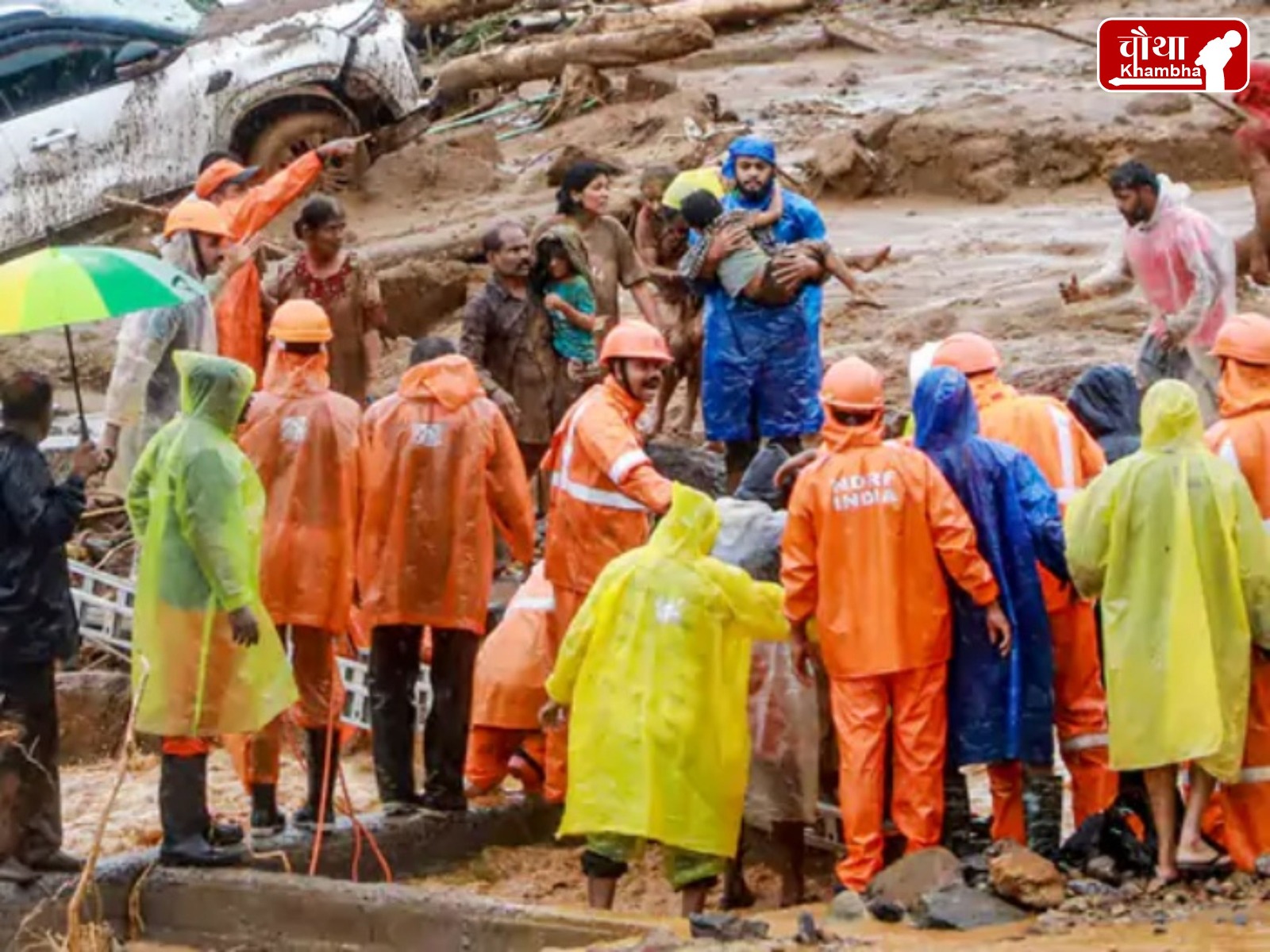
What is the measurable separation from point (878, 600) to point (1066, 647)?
0.79m

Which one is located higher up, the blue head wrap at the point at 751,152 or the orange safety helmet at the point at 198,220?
the blue head wrap at the point at 751,152

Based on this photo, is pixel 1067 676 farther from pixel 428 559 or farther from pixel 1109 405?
pixel 428 559

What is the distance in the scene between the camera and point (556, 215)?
13805mm

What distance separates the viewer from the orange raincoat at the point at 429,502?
1112cm

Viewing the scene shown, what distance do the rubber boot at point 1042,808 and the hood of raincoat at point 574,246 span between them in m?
4.07

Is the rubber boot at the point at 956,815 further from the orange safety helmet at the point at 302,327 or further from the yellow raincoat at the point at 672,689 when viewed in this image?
the orange safety helmet at the point at 302,327

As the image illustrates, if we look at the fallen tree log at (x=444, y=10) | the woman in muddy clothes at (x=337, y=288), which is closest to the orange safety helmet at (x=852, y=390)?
the woman in muddy clothes at (x=337, y=288)

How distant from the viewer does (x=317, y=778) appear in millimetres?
10984

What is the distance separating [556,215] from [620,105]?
807 cm

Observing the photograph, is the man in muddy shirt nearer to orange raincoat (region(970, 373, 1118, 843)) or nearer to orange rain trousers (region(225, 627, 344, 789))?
orange rain trousers (region(225, 627, 344, 789))

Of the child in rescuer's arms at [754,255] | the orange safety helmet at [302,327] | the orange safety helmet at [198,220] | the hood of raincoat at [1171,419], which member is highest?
the orange safety helmet at [198,220]

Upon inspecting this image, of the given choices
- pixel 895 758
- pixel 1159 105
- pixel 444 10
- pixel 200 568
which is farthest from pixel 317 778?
pixel 444 10

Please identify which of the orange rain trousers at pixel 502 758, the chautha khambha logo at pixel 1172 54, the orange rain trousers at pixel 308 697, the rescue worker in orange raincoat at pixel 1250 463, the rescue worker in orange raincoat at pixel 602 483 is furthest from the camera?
the chautha khambha logo at pixel 1172 54

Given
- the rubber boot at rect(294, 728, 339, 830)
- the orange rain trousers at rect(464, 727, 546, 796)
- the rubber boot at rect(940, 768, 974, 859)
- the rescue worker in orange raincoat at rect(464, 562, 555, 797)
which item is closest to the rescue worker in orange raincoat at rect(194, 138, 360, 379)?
the rescue worker in orange raincoat at rect(464, 562, 555, 797)
